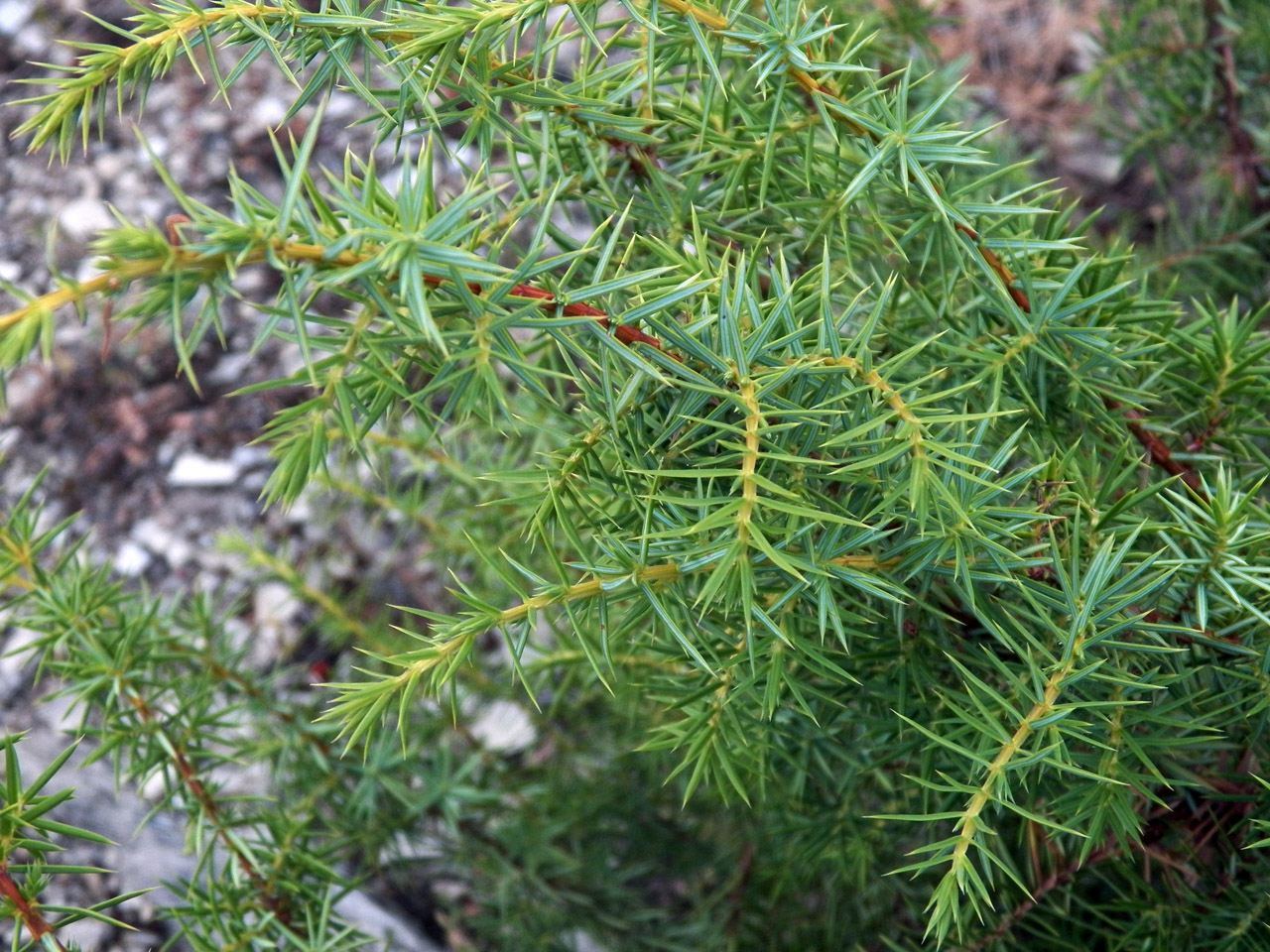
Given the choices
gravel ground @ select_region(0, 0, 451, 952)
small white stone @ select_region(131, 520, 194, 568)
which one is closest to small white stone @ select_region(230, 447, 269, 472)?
gravel ground @ select_region(0, 0, 451, 952)

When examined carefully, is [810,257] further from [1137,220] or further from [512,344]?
[1137,220]

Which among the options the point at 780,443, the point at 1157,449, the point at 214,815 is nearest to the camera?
the point at 780,443

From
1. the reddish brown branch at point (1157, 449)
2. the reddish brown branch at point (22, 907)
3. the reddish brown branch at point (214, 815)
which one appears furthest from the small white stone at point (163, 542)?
the reddish brown branch at point (1157, 449)

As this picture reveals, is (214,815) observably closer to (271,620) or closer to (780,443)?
(780,443)

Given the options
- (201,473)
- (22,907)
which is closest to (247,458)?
(201,473)

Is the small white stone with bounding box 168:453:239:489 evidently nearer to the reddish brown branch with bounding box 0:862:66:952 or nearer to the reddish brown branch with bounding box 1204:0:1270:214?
the reddish brown branch with bounding box 0:862:66:952

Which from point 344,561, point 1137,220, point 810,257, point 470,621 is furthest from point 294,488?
point 1137,220

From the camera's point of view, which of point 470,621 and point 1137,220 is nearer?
point 470,621
